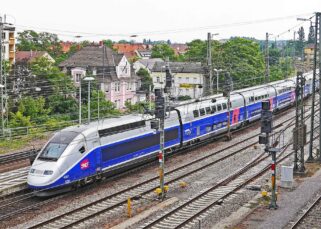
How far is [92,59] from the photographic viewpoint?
69.9 m

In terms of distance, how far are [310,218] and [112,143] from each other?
998cm

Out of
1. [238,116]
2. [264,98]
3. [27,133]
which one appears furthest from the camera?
[264,98]

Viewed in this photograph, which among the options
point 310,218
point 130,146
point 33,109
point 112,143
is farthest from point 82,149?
point 33,109

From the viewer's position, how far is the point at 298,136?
2719cm

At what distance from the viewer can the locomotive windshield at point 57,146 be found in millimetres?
22266

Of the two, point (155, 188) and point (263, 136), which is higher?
point (263, 136)

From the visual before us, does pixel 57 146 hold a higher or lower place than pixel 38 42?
lower

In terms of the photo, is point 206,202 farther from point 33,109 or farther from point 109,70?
point 109,70

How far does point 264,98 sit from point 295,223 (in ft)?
96.8

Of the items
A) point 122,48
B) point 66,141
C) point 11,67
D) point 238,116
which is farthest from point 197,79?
point 122,48

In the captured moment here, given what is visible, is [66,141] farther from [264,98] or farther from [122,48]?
[122,48]

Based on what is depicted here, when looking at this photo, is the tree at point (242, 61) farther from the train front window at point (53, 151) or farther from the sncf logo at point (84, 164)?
the train front window at point (53, 151)

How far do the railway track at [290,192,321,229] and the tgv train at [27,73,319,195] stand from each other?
9408 millimetres

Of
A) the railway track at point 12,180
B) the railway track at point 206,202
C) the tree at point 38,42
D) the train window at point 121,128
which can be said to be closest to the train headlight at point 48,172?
the railway track at point 12,180
